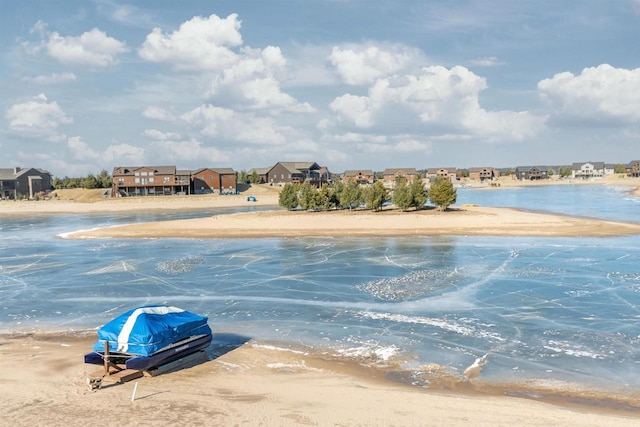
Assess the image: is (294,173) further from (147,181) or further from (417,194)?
(417,194)

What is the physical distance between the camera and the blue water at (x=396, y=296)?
18.6 meters

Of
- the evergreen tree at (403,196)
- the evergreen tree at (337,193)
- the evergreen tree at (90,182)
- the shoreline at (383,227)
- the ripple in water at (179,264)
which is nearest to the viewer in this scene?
the ripple in water at (179,264)

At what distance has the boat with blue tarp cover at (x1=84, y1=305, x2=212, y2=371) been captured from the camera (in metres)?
16.4

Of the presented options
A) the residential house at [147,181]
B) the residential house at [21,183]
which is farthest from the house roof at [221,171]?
the residential house at [21,183]

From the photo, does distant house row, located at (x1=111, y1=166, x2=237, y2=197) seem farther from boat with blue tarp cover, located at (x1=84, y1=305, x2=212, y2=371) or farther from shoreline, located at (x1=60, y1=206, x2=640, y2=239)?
boat with blue tarp cover, located at (x1=84, y1=305, x2=212, y2=371)

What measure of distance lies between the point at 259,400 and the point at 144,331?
14.2ft

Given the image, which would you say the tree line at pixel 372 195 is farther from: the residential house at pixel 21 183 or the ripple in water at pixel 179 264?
the residential house at pixel 21 183

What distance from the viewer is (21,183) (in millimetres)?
132875

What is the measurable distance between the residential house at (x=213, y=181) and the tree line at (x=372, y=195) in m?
55.7

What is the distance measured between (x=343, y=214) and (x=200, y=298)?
1708 inches

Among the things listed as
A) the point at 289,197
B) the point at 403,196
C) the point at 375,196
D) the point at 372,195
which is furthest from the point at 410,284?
the point at 289,197

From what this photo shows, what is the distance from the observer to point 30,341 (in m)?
20.9

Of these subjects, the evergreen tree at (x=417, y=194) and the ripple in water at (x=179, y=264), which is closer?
the ripple in water at (x=179, y=264)

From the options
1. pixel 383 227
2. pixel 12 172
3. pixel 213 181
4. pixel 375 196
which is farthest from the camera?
pixel 12 172
